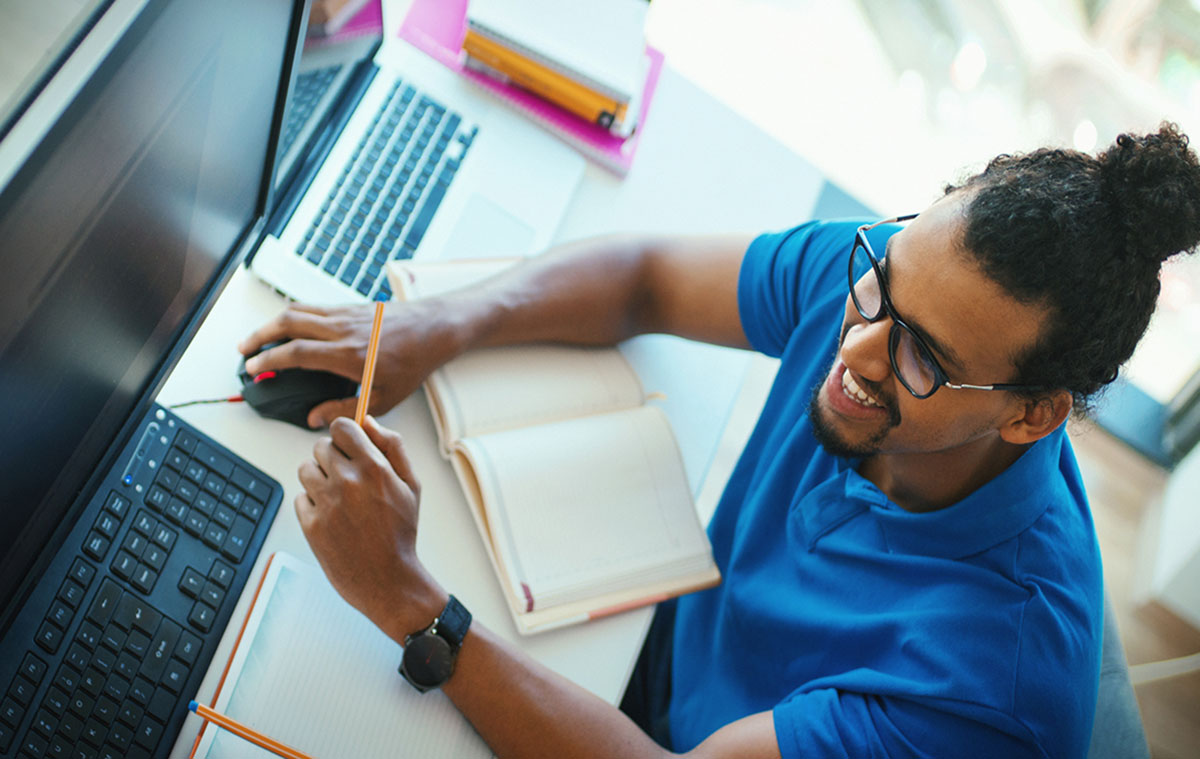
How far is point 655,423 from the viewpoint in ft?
3.38

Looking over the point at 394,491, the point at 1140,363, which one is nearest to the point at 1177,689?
the point at 394,491

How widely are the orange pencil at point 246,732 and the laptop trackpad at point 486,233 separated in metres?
0.59

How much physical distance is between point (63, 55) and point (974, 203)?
701mm

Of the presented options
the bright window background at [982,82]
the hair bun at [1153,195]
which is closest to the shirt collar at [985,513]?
the hair bun at [1153,195]

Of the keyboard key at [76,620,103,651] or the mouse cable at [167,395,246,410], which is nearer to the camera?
the keyboard key at [76,620,103,651]

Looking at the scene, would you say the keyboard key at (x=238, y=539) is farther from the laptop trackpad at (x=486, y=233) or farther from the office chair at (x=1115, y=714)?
the office chair at (x=1115, y=714)

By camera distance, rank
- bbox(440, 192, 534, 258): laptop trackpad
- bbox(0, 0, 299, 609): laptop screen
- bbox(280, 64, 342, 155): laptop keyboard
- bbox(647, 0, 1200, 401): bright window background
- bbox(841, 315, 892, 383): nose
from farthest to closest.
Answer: bbox(647, 0, 1200, 401): bright window background → bbox(440, 192, 534, 258): laptop trackpad → bbox(280, 64, 342, 155): laptop keyboard → bbox(841, 315, 892, 383): nose → bbox(0, 0, 299, 609): laptop screen

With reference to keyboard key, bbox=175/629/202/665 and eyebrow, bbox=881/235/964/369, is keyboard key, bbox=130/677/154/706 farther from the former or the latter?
eyebrow, bbox=881/235/964/369

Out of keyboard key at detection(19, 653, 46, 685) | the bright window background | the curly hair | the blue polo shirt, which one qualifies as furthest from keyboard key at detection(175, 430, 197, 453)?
the bright window background

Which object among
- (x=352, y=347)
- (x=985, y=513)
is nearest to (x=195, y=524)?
(x=352, y=347)

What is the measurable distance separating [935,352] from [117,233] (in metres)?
0.69

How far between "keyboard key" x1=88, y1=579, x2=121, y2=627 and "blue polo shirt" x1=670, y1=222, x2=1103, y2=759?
1.91 feet

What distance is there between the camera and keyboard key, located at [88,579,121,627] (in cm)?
71

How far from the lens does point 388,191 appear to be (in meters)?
1.09
